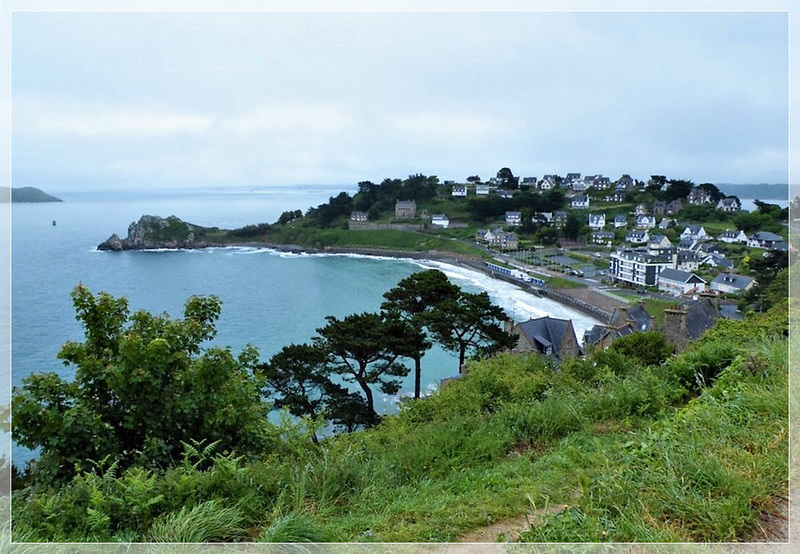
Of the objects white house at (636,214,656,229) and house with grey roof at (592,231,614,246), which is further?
white house at (636,214,656,229)

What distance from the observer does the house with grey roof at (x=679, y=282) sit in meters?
19.4

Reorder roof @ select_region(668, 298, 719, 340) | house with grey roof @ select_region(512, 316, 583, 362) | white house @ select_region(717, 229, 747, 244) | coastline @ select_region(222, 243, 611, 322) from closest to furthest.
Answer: roof @ select_region(668, 298, 719, 340)
house with grey roof @ select_region(512, 316, 583, 362)
coastline @ select_region(222, 243, 611, 322)
white house @ select_region(717, 229, 747, 244)

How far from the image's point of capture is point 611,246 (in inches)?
1057

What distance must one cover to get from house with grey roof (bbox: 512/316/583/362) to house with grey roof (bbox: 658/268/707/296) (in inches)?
382

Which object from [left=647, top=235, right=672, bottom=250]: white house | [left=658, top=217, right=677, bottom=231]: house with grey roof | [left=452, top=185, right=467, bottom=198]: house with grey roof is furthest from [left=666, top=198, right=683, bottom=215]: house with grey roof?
[left=452, top=185, right=467, bottom=198]: house with grey roof

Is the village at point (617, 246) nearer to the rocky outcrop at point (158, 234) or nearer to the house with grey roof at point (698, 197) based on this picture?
the house with grey roof at point (698, 197)

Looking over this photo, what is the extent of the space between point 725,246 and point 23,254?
86.7 feet

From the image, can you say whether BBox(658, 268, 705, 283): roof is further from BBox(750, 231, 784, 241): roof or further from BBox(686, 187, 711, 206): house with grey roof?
BBox(686, 187, 711, 206): house with grey roof

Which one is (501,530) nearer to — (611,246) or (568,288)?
(568,288)

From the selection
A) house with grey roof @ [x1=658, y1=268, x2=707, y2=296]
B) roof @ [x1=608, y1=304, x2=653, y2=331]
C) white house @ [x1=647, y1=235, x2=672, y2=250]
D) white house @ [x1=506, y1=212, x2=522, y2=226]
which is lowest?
roof @ [x1=608, y1=304, x2=653, y2=331]

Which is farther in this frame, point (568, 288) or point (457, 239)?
point (457, 239)

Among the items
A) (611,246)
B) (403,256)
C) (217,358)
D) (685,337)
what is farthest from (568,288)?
(217,358)

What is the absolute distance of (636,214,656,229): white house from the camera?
28.4 m

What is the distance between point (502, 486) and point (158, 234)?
26.7 metres
